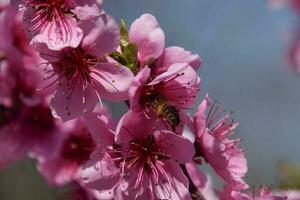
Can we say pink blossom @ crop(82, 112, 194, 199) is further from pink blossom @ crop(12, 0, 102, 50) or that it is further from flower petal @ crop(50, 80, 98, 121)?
pink blossom @ crop(12, 0, 102, 50)

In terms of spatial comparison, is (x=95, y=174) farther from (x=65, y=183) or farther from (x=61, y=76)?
(x=65, y=183)

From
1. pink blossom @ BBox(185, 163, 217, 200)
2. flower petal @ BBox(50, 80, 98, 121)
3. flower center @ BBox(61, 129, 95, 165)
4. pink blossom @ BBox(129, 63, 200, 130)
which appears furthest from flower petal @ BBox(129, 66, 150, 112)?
flower center @ BBox(61, 129, 95, 165)

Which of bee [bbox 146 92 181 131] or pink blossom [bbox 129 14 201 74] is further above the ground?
pink blossom [bbox 129 14 201 74]

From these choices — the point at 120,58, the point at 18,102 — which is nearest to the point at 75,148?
the point at 18,102

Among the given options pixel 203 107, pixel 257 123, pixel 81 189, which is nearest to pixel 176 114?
pixel 203 107

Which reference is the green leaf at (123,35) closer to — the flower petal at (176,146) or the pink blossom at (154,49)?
the pink blossom at (154,49)

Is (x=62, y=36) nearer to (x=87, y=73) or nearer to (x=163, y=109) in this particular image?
(x=87, y=73)
